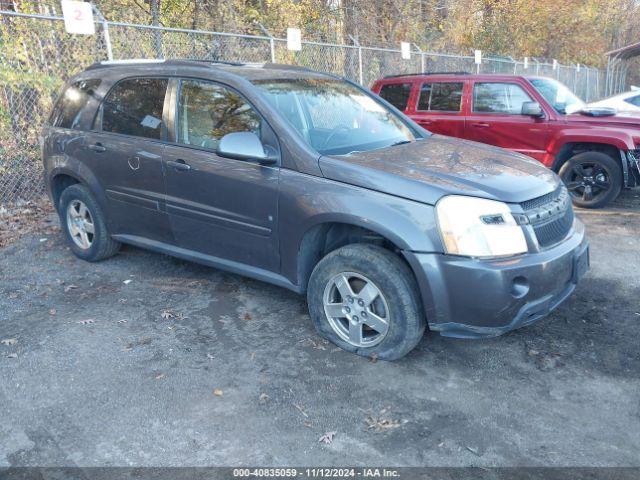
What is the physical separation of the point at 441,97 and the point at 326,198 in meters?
5.36

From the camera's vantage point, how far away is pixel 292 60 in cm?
1152

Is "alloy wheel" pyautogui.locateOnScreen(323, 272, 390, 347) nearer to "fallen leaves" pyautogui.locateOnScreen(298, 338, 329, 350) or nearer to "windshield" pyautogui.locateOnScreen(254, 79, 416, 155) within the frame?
"fallen leaves" pyautogui.locateOnScreen(298, 338, 329, 350)

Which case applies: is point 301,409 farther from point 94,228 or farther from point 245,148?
point 94,228

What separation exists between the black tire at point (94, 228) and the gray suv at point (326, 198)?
28 millimetres

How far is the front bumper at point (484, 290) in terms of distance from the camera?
3094mm

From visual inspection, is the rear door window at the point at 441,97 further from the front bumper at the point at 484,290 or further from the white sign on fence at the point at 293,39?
the front bumper at the point at 484,290

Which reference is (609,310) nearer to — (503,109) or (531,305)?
(531,305)

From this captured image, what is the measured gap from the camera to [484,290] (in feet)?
10.2

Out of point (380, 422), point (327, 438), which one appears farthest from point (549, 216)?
point (327, 438)

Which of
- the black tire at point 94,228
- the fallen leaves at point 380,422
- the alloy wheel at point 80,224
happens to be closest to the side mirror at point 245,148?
the fallen leaves at point 380,422

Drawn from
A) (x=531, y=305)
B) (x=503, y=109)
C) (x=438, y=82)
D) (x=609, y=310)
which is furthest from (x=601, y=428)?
(x=438, y=82)

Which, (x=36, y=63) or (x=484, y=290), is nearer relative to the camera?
(x=484, y=290)

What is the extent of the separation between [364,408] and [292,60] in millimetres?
9699

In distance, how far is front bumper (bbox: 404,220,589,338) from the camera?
3.09 meters
